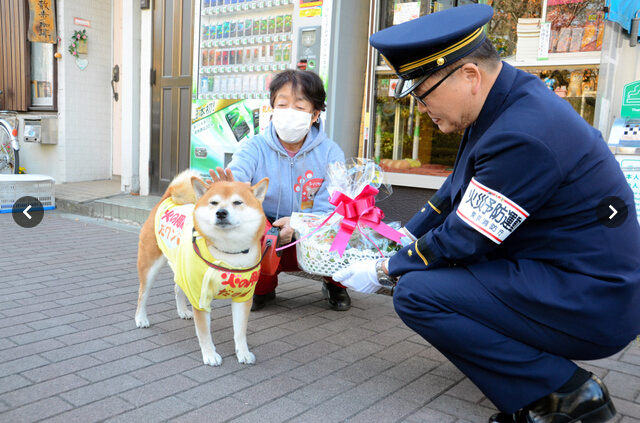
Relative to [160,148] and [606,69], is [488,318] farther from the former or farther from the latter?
[160,148]

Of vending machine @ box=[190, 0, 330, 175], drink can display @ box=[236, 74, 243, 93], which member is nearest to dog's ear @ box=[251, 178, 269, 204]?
vending machine @ box=[190, 0, 330, 175]

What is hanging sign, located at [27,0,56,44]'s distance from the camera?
898 centimetres

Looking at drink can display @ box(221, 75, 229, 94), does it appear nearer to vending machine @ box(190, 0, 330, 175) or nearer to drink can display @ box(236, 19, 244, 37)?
vending machine @ box(190, 0, 330, 175)

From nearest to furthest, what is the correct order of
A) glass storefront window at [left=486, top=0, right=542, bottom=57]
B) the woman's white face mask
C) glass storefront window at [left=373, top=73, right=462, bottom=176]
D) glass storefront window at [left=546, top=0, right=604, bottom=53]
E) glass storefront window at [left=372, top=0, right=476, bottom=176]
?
1. the woman's white face mask
2. glass storefront window at [left=546, top=0, right=604, bottom=53]
3. glass storefront window at [left=486, top=0, right=542, bottom=57]
4. glass storefront window at [left=372, top=0, right=476, bottom=176]
5. glass storefront window at [left=373, top=73, right=462, bottom=176]

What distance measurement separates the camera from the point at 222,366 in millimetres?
2770

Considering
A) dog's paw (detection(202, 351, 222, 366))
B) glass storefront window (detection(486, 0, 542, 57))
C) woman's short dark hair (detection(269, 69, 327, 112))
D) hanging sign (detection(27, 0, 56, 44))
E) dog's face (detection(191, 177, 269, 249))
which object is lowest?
dog's paw (detection(202, 351, 222, 366))

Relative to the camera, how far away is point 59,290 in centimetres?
402

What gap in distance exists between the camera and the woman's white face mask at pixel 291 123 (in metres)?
3.46

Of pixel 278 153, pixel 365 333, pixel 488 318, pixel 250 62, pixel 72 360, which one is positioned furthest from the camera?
pixel 250 62

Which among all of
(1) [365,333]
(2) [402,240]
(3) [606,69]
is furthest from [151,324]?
(3) [606,69]

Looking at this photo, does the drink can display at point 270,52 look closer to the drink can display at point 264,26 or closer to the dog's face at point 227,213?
the drink can display at point 264,26

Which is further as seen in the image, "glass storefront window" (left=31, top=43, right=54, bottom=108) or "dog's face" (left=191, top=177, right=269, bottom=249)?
"glass storefront window" (left=31, top=43, right=54, bottom=108)

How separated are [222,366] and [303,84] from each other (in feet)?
6.19

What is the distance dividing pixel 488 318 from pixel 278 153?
2.01m
